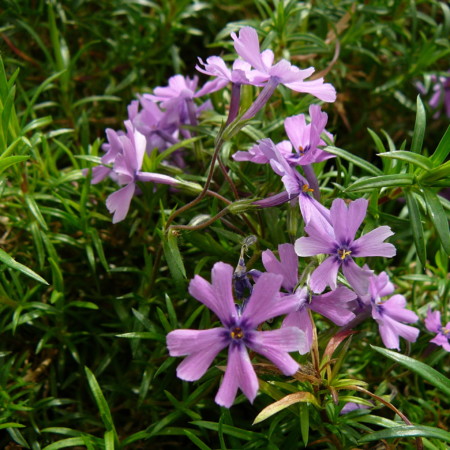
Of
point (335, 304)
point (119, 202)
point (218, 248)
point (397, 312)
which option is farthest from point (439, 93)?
point (119, 202)

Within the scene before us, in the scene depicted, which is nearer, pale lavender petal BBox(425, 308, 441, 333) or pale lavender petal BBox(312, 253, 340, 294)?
pale lavender petal BBox(312, 253, 340, 294)

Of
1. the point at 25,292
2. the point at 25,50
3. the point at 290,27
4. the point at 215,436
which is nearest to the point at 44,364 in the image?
the point at 25,292

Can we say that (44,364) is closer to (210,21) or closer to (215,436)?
(215,436)

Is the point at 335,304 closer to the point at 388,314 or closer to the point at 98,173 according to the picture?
the point at 388,314

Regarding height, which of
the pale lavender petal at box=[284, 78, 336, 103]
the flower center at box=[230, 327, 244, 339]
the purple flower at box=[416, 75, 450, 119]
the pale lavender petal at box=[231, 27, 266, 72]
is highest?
the pale lavender petal at box=[231, 27, 266, 72]

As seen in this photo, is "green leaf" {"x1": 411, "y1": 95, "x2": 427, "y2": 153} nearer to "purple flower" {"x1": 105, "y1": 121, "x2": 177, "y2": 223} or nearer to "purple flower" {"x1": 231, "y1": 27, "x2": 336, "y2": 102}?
"purple flower" {"x1": 231, "y1": 27, "x2": 336, "y2": 102}

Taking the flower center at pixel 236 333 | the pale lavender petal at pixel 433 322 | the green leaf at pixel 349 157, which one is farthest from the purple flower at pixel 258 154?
the pale lavender petal at pixel 433 322

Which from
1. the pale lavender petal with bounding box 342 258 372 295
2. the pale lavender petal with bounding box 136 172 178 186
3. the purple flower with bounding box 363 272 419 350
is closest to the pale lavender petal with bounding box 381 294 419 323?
the purple flower with bounding box 363 272 419 350

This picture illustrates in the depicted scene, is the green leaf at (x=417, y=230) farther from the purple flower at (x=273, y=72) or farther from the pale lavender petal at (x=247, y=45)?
the pale lavender petal at (x=247, y=45)
